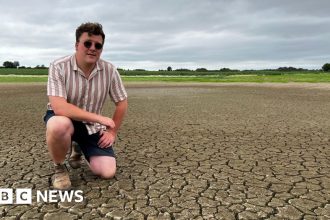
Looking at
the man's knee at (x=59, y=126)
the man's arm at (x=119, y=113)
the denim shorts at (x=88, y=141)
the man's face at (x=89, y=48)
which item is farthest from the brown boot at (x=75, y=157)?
the man's face at (x=89, y=48)

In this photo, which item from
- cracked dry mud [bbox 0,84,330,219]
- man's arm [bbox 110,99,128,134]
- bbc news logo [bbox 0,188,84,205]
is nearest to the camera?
cracked dry mud [bbox 0,84,330,219]

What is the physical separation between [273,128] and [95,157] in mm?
5338

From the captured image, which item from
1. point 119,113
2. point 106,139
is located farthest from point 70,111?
point 119,113

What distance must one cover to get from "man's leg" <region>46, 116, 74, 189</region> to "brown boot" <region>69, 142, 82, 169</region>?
64 cm

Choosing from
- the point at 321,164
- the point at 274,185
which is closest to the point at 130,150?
the point at 274,185

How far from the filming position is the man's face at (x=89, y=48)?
390cm

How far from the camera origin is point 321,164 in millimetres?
5246

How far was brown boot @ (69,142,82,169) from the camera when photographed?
4.76m

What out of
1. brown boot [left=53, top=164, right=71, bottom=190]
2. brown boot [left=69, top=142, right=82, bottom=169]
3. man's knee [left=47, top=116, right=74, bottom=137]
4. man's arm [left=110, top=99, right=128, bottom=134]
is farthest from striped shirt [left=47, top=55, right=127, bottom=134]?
brown boot [left=69, top=142, right=82, bottom=169]

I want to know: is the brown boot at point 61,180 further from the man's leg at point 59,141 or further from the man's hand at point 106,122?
the man's hand at point 106,122

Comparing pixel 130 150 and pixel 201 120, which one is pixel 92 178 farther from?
pixel 201 120

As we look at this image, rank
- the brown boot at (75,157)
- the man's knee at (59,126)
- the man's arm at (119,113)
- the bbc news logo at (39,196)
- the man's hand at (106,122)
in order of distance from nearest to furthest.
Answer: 1. the bbc news logo at (39,196)
2. the man's knee at (59,126)
3. the man's hand at (106,122)
4. the man's arm at (119,113)
5. the brown boot at (75,157)

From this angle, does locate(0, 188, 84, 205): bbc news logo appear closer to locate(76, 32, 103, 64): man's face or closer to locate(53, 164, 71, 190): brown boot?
locate(53, 164, 71, 190): brown boot

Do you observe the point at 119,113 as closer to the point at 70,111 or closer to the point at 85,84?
the point at 85,84
